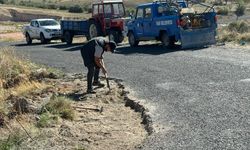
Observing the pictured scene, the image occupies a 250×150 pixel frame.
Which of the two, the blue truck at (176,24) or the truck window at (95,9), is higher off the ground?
the truck window at (95,9)

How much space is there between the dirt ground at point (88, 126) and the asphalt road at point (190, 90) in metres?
0.44

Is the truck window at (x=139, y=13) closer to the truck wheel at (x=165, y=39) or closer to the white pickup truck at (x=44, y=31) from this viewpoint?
the truck wheel at (x=165, y=39)

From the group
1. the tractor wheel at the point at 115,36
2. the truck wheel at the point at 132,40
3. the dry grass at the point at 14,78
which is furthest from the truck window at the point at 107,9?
the dry grass at the point at 14,78

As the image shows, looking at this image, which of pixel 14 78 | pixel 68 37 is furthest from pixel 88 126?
pixel 68 37

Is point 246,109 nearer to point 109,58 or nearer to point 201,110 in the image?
point 201,110

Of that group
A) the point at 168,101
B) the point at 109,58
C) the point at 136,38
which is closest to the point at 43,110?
the point at 168,101

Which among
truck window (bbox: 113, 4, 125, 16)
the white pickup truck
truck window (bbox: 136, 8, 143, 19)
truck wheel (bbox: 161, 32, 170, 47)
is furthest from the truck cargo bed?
truck wheel (bbox: 161, 32, 170, 47)

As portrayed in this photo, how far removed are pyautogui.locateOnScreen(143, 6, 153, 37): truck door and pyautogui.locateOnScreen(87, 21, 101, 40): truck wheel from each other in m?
4.12

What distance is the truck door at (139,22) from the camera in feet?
87.0

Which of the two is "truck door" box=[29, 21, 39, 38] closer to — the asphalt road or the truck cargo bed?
the truck cargo bed

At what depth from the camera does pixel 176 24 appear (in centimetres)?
2389

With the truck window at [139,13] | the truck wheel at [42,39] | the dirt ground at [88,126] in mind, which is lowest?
the truck wheel at [42,39]

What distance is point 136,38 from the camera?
2725 cm

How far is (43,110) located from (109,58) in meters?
11.2
